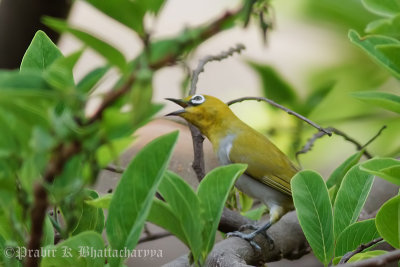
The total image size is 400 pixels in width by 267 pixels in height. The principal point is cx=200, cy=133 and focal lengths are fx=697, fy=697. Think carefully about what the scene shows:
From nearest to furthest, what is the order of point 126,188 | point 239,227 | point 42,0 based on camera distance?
point 126,188 → point 239,227 → point 42,0

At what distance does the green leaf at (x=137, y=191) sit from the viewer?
674 mm

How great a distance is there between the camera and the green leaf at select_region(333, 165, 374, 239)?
0.98m

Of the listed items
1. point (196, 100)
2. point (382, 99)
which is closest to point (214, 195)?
point (382, 99)

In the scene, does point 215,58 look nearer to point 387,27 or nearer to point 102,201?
point 387,27

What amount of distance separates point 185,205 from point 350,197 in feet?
1.14

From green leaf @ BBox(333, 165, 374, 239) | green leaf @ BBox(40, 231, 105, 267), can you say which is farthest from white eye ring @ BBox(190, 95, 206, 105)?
green leaf @ BBox(40, 231, 105, 267)

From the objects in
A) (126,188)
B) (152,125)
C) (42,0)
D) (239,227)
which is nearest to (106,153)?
(126,188)

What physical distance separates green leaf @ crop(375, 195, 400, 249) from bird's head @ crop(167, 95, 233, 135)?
0.74m

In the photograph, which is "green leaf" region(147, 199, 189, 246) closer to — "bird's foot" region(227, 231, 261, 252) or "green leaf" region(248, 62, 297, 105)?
"bird's foot" region(227, 231, 261, 252)

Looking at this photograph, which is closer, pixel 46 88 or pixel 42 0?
pixel 46 88

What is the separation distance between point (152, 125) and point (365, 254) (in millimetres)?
1006

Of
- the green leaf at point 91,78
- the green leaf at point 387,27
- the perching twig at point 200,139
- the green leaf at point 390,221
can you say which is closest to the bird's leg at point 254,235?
the perching twig at point 200,139

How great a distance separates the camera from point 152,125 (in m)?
1.79

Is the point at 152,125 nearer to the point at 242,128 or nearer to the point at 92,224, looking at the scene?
the point at 242,128
